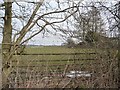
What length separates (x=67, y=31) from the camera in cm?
310

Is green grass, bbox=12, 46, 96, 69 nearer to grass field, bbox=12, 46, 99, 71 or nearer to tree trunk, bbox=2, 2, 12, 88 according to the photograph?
grass field, bbox=12, 46, 99, 71

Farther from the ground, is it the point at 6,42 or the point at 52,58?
the point at 6,42

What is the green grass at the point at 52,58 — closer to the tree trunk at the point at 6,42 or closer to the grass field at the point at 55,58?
the grass field at the point at 55,58

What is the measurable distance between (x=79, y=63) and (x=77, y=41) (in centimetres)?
35

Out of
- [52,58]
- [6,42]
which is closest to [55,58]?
[52,58]

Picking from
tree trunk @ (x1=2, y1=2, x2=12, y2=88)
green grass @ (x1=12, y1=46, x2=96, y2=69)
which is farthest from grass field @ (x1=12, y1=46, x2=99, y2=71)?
tree trunk @ (x1=2, y1=2, x2=12, y2=88)

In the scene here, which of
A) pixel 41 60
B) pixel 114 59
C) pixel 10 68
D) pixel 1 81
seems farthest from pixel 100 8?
pixel 1 81

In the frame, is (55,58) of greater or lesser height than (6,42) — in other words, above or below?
below

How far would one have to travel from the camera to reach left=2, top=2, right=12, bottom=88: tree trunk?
3.07 meters

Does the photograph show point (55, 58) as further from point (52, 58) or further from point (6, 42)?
point (6, 42)

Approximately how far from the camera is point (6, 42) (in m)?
3.10

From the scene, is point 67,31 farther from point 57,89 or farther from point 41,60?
point 57,89

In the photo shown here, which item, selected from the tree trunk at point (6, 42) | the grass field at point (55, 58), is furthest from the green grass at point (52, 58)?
the tree trunk at point (6, 42)

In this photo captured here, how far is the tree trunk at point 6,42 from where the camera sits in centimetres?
307
